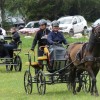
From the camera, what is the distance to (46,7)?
5544 centimetres

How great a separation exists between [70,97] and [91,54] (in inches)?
46.9

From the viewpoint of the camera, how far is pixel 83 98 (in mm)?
12781

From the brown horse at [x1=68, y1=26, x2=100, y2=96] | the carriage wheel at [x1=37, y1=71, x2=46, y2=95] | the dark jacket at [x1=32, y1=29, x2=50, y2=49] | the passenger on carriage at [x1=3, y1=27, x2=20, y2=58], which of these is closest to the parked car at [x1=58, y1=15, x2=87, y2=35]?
the passenger on carriage at [x1=3, y1=27, x2=20, y2=58]

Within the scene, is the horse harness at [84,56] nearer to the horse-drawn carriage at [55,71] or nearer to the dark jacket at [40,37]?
the horse-drawn carriage at [55,71]

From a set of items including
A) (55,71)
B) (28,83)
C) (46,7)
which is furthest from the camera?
(46,7)

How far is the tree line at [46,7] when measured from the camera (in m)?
54.4

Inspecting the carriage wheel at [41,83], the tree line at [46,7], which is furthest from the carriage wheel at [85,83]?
the tree line at [46,7]

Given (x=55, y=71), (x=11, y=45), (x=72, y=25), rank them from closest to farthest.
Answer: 1. (x=55, y=71)
2. (x=11, y=45)
3. (x=72, y=25)

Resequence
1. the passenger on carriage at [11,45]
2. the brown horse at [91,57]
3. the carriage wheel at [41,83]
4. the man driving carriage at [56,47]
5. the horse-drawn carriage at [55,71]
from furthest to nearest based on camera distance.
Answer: the passenger on carriage at [11,45] < the man driving carriage at [56,47] < the horse-drawn carriage at [55,71] < the carriage wheel at [41,83] < the brown horse at [91,57]

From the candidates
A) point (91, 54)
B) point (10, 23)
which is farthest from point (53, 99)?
point (10, 23)

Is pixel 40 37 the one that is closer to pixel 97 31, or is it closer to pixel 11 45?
pixel 97 31

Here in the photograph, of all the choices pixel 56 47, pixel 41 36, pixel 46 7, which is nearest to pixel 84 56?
pixel 56 47

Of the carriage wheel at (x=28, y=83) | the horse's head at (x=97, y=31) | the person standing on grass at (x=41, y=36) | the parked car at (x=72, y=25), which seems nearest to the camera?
the horse's head at (x=97, y=31)

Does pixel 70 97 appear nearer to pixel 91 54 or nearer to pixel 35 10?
pixel 91 54
